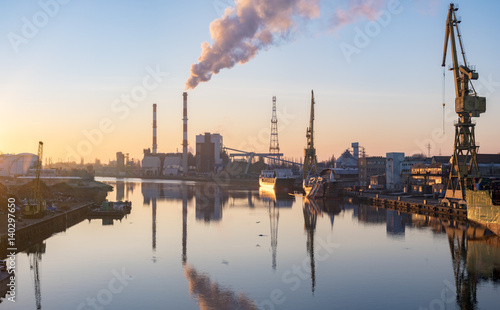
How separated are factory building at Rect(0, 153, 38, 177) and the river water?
113576 millimetres

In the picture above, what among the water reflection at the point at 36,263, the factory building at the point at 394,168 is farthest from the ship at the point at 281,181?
the water reflection at the point at 36,263

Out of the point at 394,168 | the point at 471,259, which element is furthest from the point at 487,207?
the point at 394,168

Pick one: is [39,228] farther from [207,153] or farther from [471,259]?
[207,153]

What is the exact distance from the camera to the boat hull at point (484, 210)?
113ft

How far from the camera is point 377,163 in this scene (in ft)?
327

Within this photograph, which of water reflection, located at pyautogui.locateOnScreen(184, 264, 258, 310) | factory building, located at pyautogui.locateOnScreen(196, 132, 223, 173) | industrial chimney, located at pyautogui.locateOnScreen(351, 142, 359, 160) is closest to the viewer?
water reflection, located at pyautogui.locateOnScreen(184, 264, 258, 310)

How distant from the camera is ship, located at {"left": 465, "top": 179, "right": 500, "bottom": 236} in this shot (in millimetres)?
34375

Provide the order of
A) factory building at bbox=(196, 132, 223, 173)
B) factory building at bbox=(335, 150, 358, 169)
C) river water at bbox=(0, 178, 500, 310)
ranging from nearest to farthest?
river water at bbox=(0, 178, 500, 310)
factory building at bbox=(335, 150, 358, 169)
factory building at bbox=(196, 132, 223, 173)

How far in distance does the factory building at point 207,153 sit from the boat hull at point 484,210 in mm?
151477

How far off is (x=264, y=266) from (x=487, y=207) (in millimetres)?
18602

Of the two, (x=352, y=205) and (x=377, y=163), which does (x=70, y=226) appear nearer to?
(x=352, y=205)

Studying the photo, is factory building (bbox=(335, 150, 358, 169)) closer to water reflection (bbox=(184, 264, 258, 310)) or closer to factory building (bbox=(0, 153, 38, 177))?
factory building (bbox=(0, 153, 38, 177))

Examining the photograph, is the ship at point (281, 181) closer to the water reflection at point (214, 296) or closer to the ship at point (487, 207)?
the ship at point (487, 207)

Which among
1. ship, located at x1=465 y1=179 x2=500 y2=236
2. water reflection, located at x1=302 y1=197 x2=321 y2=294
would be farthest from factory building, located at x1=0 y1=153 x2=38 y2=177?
ship, located at x1=465 y1=179 x2=500 y2=236
